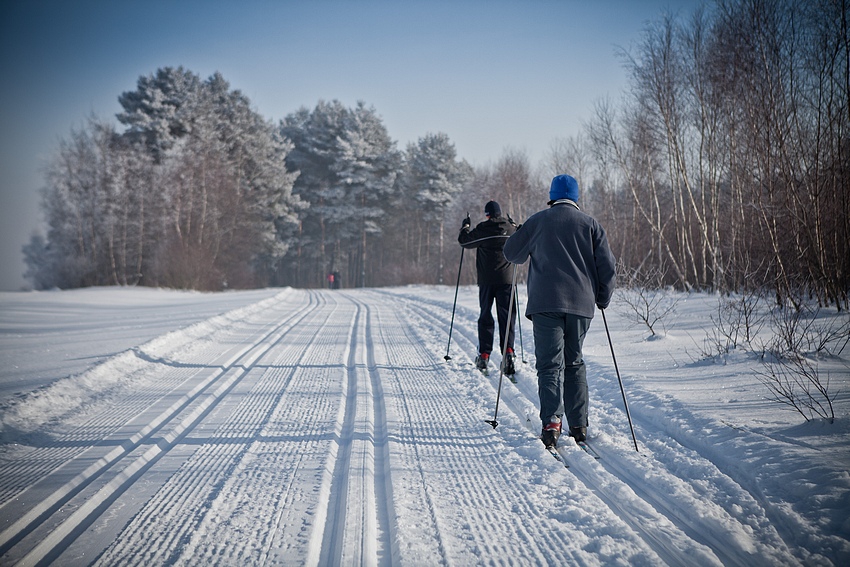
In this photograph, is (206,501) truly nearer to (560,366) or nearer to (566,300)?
(560,366)

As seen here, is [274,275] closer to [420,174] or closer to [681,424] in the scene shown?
[420,174]

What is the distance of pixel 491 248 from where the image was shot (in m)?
5.91

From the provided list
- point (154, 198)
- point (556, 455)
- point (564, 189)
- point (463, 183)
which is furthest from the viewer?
point (463, 183)

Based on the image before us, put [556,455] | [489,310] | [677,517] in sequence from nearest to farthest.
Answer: [677,517] < [556,455] < [489,310]

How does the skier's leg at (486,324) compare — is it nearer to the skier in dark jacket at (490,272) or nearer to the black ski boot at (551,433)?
the skier in dark jacket at (490,272)

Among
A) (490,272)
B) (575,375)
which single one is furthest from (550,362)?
(490,272)

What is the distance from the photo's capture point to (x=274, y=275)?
4728 centimetres

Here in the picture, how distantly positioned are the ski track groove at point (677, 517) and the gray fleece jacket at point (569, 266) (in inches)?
43.9

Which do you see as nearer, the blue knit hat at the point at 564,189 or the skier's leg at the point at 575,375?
the skier's leg at the point at 575,375

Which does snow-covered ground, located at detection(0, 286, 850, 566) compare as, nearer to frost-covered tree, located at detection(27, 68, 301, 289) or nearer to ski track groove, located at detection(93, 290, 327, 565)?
ski track groove, located at detection(93, 290, 327, 565)

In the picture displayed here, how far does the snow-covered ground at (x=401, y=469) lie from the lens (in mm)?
2176

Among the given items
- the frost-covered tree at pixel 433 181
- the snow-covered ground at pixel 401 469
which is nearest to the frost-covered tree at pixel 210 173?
the frost-covered tree at pixel 433 181

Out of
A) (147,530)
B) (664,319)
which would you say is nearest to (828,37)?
(664,319)

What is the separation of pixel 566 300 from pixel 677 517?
1.55 metres
